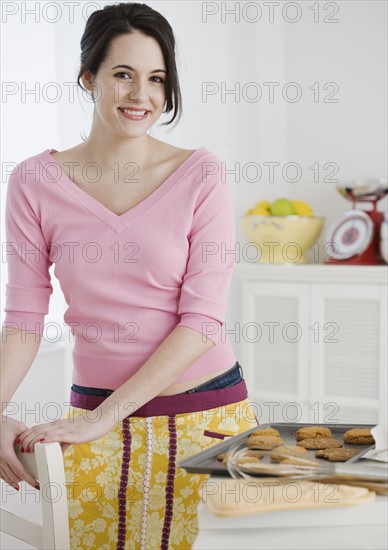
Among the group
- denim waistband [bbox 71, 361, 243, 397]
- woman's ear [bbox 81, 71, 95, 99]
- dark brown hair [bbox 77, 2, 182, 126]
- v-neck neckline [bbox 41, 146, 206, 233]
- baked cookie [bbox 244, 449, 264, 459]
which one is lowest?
denim waistband [bbox 71, 361, 243, 397]

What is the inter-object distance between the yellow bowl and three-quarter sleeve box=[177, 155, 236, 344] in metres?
1.56

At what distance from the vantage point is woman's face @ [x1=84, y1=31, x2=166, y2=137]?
4.54 ft

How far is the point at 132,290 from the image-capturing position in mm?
1405

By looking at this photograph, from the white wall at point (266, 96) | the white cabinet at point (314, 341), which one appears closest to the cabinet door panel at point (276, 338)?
the white cabinet at point (314, 341)

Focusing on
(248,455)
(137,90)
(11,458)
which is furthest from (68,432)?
(137,90)

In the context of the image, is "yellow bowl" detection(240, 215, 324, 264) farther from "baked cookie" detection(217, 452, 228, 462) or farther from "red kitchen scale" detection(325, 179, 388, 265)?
"baked cookie" detection(217, 452, 228, 462)

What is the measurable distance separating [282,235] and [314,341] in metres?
0.39

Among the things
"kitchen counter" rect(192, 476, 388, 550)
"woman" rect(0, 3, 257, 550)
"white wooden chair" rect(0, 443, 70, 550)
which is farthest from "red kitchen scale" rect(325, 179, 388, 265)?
"kitchen counter" rect(192, 476, 388, 550)

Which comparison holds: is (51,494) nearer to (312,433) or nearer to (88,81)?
(312,433)

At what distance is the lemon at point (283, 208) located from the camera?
3.02 m

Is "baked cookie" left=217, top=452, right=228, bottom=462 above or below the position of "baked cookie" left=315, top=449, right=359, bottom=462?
above

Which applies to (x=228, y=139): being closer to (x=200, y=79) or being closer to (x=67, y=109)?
(x=200, y=79)

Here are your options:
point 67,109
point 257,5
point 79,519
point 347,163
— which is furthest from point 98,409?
point 257,5

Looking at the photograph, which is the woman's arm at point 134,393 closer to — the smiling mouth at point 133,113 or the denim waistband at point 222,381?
the denim waistband at point 222,381
